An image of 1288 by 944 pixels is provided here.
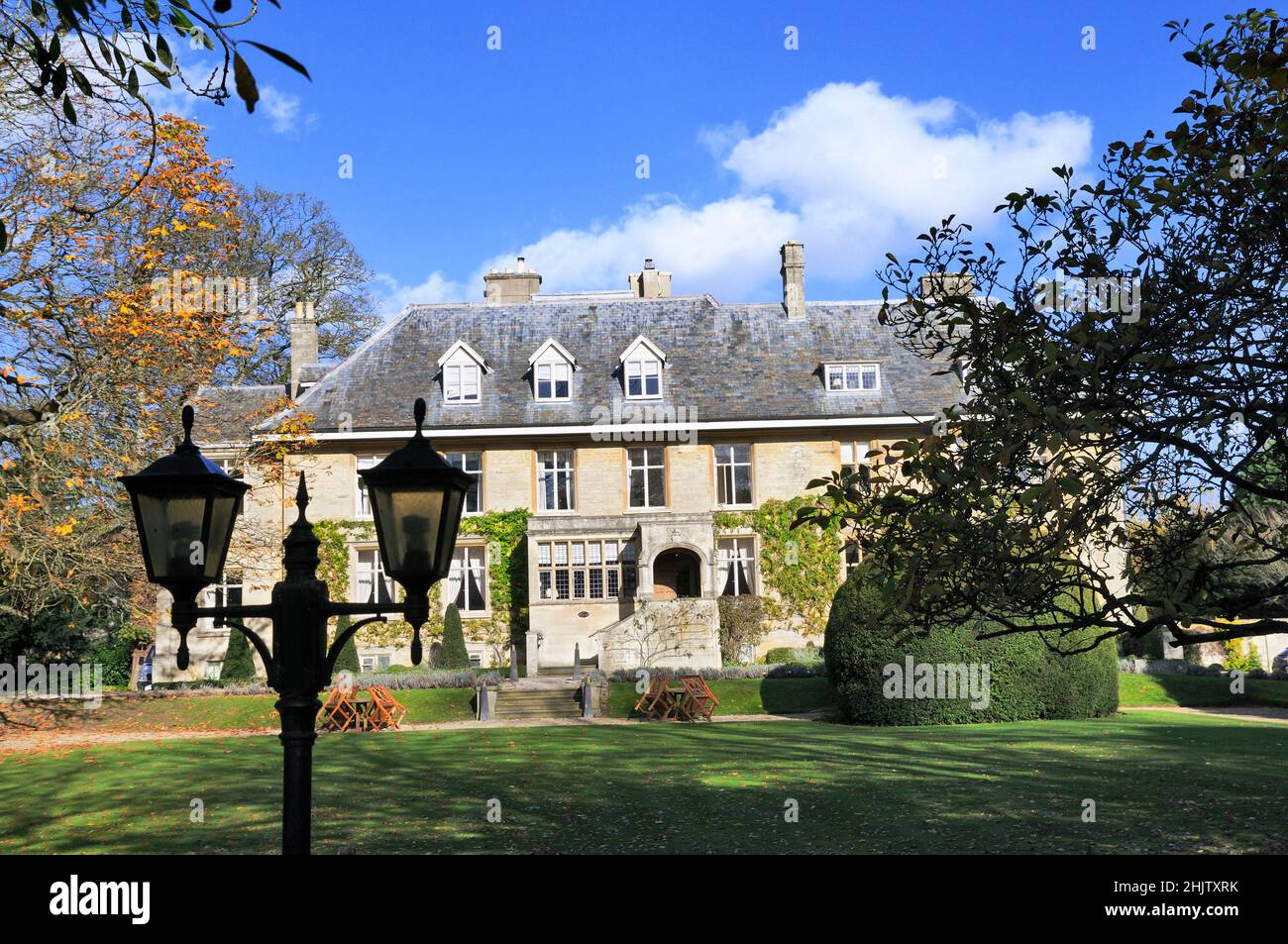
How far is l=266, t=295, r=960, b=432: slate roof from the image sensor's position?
118 ft

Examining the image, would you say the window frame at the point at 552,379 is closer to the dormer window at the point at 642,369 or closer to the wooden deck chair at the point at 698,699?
the dormer window at the point at 642,369

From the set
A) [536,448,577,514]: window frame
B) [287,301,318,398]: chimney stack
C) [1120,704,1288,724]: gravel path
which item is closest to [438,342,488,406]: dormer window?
[536,448,577,514]: window frame

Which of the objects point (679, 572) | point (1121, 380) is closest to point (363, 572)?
point (679, 572)

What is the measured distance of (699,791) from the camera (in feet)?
45.6

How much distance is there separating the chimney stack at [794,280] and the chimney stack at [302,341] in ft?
51.4

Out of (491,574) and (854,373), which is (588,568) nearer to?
(491,574)

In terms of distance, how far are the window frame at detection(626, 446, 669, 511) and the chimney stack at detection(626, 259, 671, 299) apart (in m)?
7.60

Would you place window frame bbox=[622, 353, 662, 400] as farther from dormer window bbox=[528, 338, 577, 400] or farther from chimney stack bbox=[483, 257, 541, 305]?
chimney stack bbox=[483, 257, 541, 305]

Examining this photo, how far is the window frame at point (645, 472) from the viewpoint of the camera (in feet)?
118

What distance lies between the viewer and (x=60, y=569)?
65.7 feet

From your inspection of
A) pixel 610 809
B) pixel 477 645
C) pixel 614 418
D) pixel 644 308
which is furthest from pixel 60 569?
pixel 644 308

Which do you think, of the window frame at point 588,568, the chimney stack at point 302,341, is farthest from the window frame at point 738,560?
the chimney stack at point 302,341

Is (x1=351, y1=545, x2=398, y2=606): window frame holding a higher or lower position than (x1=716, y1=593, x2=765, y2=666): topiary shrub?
higher
